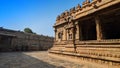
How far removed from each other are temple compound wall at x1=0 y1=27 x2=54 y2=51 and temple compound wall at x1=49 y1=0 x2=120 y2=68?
14.9 meters

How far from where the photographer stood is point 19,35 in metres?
28.1

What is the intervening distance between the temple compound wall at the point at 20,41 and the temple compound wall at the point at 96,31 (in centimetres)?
1493

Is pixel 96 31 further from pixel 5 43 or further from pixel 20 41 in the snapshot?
pixel 20 41

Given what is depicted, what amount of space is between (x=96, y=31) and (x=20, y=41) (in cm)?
2135

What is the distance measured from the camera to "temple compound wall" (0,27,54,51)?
987 inches

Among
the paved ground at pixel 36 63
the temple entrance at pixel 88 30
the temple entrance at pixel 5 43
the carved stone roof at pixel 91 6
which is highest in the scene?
the carved stone roof at pixel 91 6

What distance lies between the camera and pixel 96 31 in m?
11.6

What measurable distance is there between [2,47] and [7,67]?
18496 mm

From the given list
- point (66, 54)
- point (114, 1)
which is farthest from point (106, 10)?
point (66, 54)

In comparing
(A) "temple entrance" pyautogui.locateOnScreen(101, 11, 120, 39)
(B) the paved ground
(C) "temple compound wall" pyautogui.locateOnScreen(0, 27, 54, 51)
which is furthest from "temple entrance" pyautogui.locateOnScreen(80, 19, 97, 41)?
(C) "temple compound wall" pyautogui.locateOnScreen(0, 27, 54, 51)

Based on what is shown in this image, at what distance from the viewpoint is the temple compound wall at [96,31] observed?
8.19 m

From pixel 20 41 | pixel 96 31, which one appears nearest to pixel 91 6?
pixel 96 31

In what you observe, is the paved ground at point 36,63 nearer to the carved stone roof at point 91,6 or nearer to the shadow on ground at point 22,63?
the shadow on ground at point 22,63

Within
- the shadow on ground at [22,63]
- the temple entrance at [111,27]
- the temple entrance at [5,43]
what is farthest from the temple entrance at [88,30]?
the temple entrance at [5,43]
